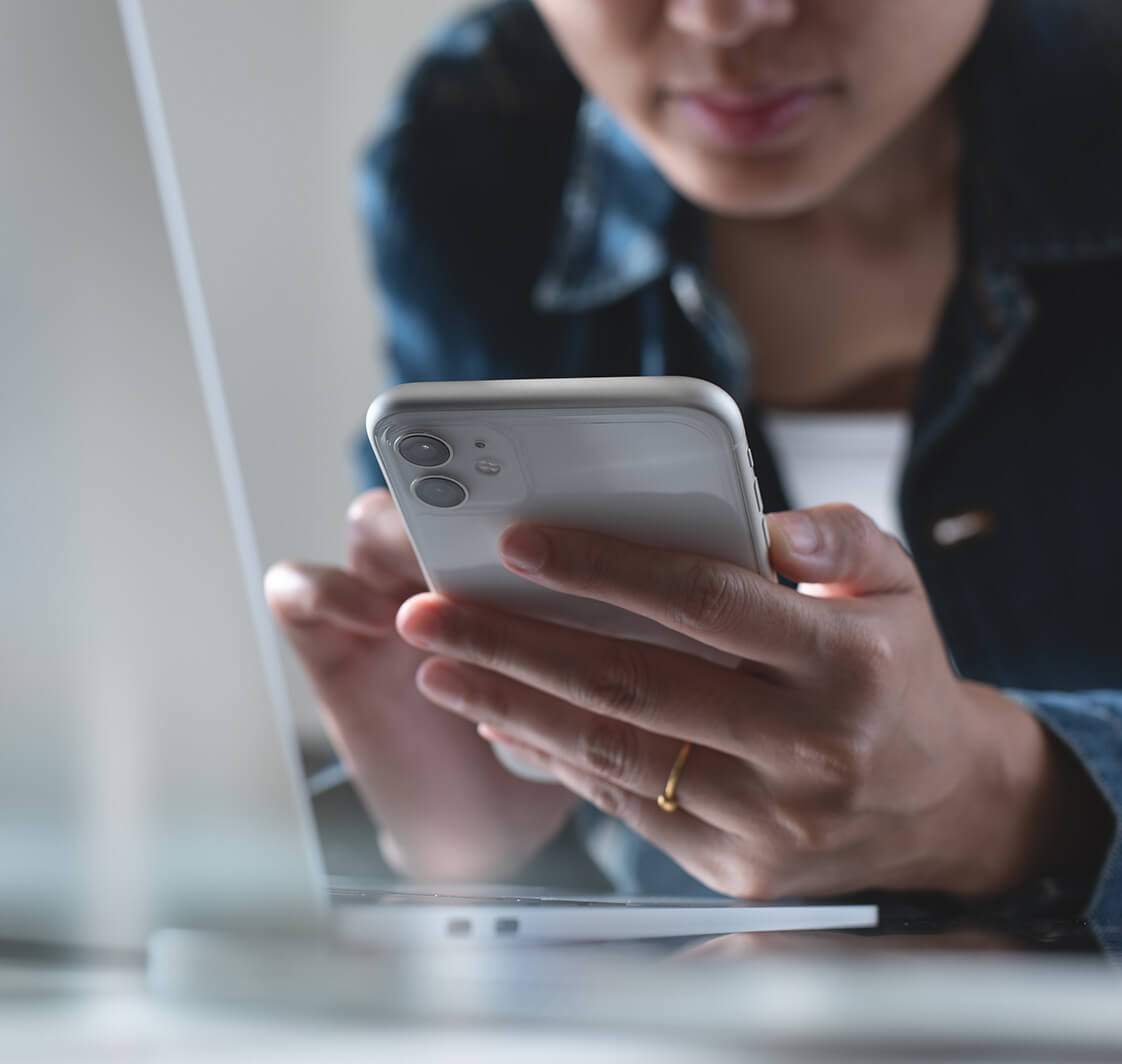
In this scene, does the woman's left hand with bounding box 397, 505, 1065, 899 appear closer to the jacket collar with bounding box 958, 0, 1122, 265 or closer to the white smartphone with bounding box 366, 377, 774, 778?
the white smartphone with bounding box 366, 377, 774, 778

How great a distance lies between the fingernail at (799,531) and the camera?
268 mm

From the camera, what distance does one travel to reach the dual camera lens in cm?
25

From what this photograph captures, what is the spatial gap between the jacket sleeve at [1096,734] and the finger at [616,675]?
132 mm

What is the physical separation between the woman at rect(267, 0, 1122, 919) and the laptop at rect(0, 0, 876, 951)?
0.17 feet

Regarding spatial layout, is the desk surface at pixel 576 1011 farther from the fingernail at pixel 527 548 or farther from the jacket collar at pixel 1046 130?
the jacket collar at pixel 1046 130

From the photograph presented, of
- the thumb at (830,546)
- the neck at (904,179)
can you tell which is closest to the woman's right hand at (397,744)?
the thumb at (830,546)

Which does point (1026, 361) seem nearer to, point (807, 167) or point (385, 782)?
point (807, 167)

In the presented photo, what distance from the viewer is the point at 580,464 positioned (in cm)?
24

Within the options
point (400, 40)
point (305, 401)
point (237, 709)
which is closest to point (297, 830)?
point (237, 709)

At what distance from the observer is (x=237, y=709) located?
1.00 feet

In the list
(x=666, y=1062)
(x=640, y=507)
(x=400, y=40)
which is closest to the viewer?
(x=666, y=1062)

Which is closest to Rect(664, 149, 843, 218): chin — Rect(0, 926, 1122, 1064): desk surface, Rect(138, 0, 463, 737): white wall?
Rect(0, 926, 1122, 1064): desk surface

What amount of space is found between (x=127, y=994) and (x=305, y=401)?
838 millimetres

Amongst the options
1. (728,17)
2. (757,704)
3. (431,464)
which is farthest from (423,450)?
(728,17)
